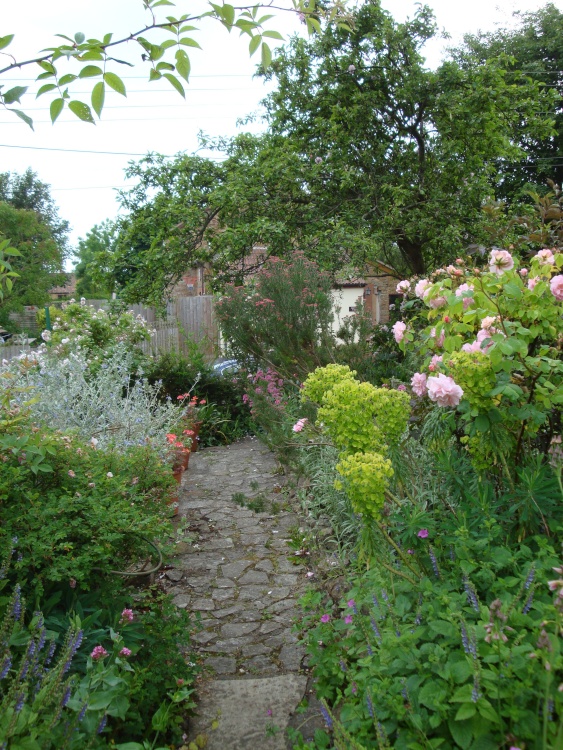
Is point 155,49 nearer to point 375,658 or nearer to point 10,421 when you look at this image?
point 10,421

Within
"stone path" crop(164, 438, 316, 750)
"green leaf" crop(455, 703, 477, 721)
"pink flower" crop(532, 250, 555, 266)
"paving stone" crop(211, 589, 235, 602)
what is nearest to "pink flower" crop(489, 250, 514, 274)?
"pink flower" crop(532, 250, 555, 266)

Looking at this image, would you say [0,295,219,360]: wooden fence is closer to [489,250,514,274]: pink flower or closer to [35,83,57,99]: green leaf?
[489,250,514,274]: pink flower

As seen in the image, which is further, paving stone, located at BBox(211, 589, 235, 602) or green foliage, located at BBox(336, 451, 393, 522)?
paving stone, located at BBox(211, 589, 235, 602)

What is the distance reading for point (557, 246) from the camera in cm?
342

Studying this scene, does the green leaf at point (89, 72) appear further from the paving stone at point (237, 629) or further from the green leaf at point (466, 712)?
the paving stone at point (237, 629)

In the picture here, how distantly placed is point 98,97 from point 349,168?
292 inches

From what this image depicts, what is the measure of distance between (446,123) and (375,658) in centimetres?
832

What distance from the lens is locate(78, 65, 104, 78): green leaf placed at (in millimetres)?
1672

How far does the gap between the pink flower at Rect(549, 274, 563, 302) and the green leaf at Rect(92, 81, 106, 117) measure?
5.60 feet

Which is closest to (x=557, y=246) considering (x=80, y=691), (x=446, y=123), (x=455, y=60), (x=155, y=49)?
(x=155, y=49)

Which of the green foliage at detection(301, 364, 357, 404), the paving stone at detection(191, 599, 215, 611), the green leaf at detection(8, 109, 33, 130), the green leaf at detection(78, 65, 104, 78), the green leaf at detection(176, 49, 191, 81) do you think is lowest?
the paving stone at detection(191, 599, 215, 611)

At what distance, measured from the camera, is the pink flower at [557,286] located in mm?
2335

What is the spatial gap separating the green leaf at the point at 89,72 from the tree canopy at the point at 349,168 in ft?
20.9

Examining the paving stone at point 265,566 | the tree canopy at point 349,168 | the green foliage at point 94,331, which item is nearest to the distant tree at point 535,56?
the tree canopy at point 349,168
